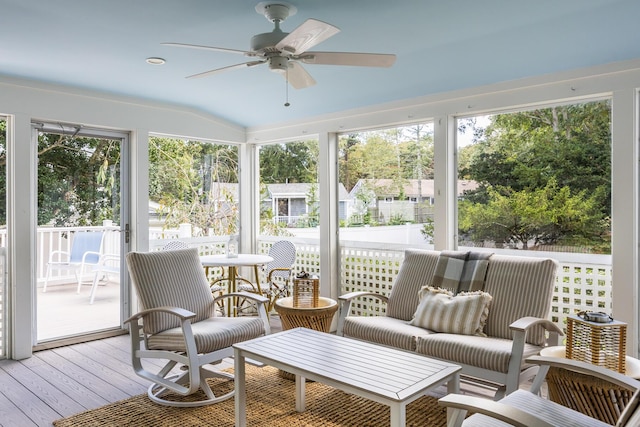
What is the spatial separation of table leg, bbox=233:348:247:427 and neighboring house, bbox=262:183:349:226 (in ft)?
8.58

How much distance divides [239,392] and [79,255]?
2826mm

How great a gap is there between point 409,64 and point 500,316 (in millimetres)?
2003

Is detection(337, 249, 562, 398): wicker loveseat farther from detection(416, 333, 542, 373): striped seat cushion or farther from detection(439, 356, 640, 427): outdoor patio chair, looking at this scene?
detection(439, 356, 640, 427): outdoor patio chair

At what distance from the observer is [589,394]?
234 cm

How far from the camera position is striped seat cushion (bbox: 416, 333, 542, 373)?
2820mm

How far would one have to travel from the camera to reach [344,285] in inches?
202

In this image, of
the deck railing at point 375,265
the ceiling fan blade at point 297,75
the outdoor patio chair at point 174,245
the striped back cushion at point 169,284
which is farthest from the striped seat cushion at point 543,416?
the outdoor patio chair at point 174,245

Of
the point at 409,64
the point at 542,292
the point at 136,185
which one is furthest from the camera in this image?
the point at 136,185

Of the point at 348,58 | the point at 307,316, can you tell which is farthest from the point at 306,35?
the point at 307,316

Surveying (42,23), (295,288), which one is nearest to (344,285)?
(295,288)

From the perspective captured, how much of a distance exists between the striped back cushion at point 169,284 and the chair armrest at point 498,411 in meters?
2.18

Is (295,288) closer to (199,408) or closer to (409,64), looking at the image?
(199,408)

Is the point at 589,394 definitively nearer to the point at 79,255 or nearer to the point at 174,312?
the point at 174,312

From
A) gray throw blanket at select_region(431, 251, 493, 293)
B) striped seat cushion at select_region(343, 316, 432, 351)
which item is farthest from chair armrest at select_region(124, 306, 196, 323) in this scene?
gray throw blanket at select_region(431, 251, 493, 293)
